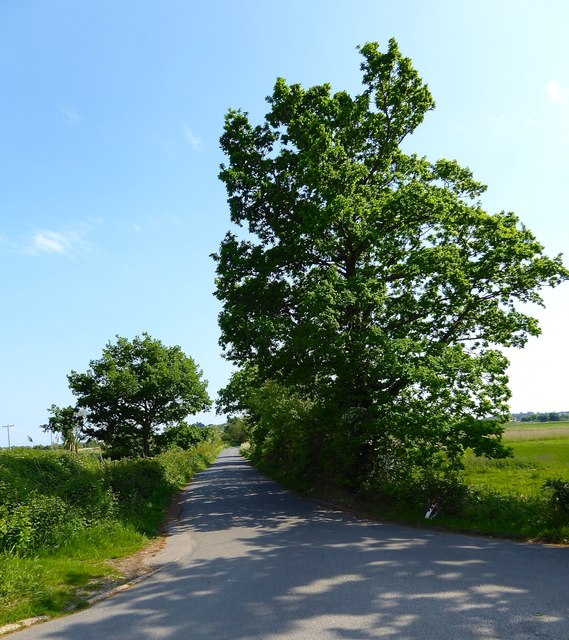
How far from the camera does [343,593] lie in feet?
20.4

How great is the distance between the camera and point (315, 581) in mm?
6828

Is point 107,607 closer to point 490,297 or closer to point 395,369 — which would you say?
point 395,369

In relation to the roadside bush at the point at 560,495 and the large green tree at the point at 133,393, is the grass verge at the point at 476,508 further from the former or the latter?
the large green tree at the point at 133,393

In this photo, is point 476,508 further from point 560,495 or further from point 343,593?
point 343,593

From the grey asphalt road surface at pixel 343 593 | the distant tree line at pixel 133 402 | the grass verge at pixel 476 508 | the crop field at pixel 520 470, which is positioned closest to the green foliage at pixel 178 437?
the distant tree line at pixel 133 402

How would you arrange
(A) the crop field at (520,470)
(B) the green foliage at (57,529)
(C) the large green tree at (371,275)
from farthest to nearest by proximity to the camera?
(A) the crop field at (520,470), (C) the large green tree at (371,275), (B) the green foliage at (57,529)

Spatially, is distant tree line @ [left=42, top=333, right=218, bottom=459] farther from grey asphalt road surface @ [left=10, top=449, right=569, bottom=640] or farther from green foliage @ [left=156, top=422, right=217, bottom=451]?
grey asphalt road surface @ [left=10, top=449, right=569, bottom=640]

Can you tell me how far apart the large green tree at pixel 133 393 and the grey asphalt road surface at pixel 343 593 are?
2617 centimetres

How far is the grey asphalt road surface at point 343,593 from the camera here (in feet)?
16.8

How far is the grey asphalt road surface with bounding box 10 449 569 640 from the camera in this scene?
511 cm

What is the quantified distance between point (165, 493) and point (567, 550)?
16.2 metres

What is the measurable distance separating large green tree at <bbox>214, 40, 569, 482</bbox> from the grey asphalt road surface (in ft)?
12.9

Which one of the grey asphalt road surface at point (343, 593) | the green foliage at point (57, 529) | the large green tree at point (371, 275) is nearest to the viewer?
the grey asphalt road surface at point (343, 593)

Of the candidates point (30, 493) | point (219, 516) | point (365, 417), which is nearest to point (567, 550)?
point (365, 417)
